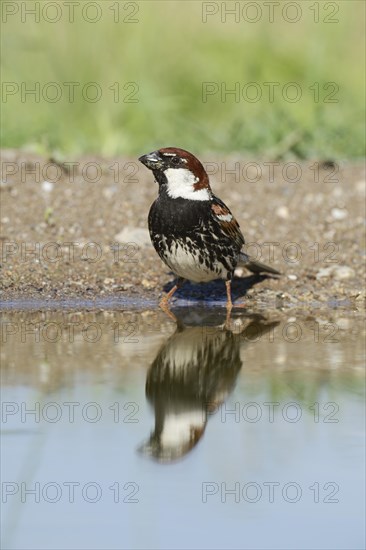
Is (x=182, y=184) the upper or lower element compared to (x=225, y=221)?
upper

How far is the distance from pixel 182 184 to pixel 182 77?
408 cm

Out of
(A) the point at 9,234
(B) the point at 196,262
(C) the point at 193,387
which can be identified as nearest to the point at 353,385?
(C) the point at 193,387

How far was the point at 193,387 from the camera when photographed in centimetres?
507

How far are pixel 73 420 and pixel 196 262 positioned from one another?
2.54m

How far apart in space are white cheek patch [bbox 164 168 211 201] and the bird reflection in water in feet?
2.36

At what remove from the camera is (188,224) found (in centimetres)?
691

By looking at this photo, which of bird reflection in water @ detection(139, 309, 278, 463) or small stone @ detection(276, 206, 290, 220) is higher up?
small stone @ detection(276, 206, 290, 220)

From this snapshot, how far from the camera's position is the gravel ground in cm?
736

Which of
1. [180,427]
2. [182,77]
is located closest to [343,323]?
[180,427]

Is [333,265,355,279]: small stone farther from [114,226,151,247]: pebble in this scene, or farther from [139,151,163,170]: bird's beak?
[139,151,163,170]: bird's beak

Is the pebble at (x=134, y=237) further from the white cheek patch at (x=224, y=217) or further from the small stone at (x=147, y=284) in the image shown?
the white cheek patch at (x=224, y=217)

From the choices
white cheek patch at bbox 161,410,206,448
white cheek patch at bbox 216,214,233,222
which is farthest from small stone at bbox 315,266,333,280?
white cheek patch at bbox 161,410,206,448

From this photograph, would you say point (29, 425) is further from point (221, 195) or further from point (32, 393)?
point (221, 195)

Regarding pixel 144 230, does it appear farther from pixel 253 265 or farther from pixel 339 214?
pixel 339 214
